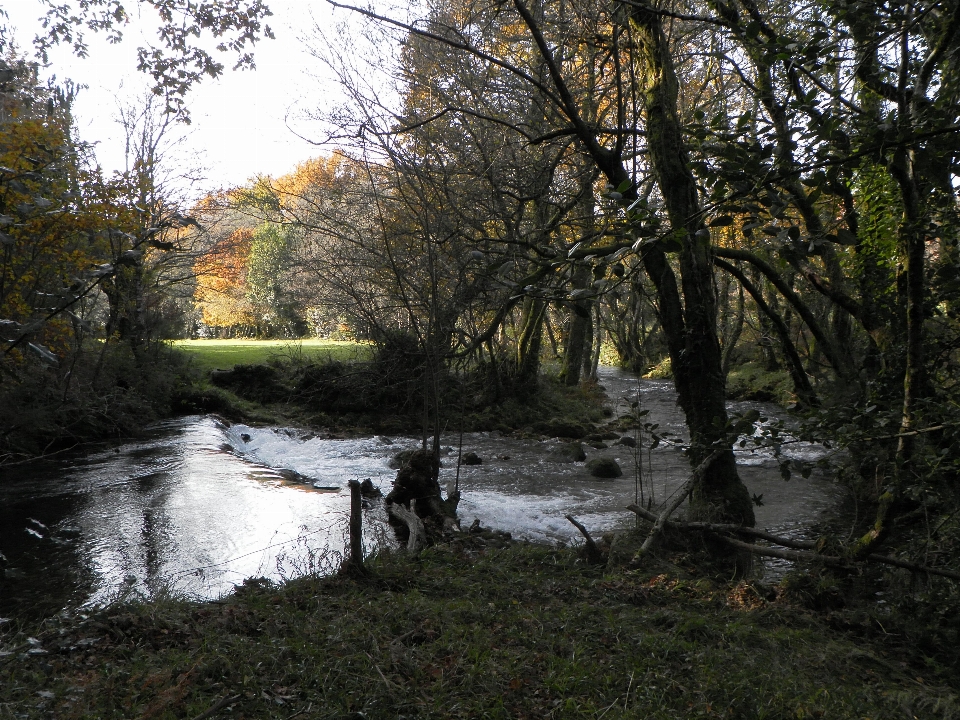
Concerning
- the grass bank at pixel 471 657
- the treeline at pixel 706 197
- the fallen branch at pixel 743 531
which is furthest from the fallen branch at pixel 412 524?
the fallen branch at pixel 743 531

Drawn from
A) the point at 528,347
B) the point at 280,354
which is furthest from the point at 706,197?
the point at 280,354

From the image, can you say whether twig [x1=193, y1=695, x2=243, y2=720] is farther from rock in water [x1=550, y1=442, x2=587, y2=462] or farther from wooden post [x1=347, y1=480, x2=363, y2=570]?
rock in water [x1=550, y1=442, x2=587, y2=462]

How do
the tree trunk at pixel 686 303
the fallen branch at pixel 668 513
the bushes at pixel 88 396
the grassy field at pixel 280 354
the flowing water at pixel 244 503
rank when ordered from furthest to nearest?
the grassy field at pixel 280 354 → the bushes at pixel 88 396 → the flowing water at pixel 244 503 → the fallen branch at pixel 668 513 → the tree trunk at pixel 686 303

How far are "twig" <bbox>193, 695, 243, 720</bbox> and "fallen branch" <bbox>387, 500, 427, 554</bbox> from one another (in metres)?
4.02

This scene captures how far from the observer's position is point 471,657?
15.3 feet

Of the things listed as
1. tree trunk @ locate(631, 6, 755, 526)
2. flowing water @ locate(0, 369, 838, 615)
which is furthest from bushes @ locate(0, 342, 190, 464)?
tree trunk @ locate(631, 6, 755, 526)

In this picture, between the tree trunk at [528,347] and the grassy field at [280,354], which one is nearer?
the tree trunk at [528,347]

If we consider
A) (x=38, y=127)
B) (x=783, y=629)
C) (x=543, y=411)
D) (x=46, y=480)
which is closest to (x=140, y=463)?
(x=46, y=480)

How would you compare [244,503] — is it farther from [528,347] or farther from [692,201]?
[528,347]

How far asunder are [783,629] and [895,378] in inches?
93.3

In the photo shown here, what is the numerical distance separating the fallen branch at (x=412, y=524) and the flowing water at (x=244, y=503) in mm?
306

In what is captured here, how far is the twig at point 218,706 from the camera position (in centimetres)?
358

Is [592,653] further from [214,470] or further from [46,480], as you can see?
[46,480]

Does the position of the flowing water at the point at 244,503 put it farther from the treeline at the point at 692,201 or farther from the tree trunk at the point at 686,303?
the treeline at the point at 692,201
